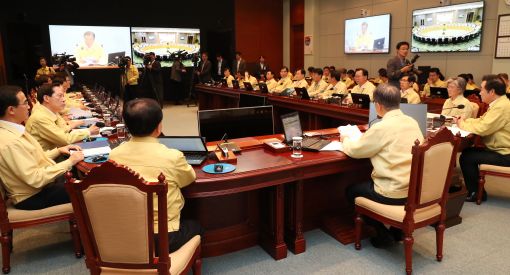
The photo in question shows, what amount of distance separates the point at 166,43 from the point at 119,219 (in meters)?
10.1

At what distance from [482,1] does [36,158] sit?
740cm

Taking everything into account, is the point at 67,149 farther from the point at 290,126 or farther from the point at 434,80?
the point at 434,80

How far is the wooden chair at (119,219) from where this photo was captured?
1.47 m

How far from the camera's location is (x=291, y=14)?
12844mm

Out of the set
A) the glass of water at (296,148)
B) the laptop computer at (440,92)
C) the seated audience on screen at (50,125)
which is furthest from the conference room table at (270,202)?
the laptop computer at (440,92)

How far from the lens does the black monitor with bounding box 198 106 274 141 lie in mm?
2699

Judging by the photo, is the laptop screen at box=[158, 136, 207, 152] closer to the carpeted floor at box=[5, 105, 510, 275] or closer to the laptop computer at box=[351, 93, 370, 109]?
the carpeted floor at box=[5, 105, 510, 275]

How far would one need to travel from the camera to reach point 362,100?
4621 mm

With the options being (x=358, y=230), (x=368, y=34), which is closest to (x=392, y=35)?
(x=368, y=34)

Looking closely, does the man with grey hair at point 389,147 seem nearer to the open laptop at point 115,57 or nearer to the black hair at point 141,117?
the black hair at point 141,117

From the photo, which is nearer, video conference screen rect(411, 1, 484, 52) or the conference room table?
the conference room table

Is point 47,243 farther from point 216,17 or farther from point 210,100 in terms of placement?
point 216,17

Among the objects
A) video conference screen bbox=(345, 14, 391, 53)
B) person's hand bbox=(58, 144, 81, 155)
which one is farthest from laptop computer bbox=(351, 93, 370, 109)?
video conference screen bbox=(345, 14, 391, 53)

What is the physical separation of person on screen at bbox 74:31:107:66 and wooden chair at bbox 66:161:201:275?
9433 mm
